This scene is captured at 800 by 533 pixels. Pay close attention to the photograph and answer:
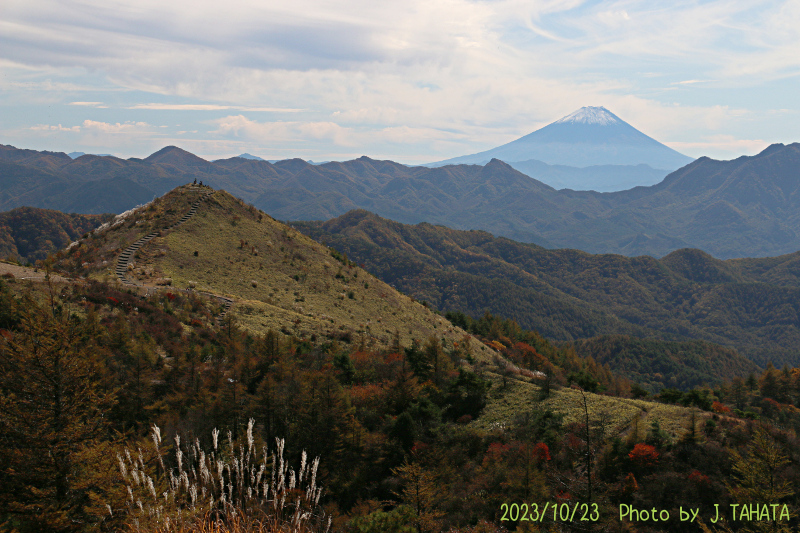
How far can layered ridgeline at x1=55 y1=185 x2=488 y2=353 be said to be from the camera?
154ft

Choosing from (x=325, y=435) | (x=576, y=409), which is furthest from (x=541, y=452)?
(x=325, y=435)

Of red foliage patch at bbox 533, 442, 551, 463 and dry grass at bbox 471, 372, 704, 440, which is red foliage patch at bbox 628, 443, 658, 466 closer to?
dry grass at bbox 471, 372, 704, 440

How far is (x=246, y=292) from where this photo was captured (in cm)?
5219

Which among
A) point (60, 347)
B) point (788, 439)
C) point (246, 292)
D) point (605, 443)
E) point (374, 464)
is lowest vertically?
point (374, 464)

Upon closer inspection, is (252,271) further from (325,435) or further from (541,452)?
(541,452)

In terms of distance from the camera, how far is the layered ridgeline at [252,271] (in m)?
46.8

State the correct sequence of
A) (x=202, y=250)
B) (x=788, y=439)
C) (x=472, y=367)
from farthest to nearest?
(x=202, y=250)
(x=472, y=367)
(x=788, y=439)

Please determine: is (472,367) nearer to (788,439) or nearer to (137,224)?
(788,439)

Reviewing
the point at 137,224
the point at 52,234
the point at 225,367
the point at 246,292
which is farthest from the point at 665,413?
the point at 52,234

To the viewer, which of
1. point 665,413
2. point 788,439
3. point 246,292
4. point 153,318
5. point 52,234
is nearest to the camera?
point 788,439

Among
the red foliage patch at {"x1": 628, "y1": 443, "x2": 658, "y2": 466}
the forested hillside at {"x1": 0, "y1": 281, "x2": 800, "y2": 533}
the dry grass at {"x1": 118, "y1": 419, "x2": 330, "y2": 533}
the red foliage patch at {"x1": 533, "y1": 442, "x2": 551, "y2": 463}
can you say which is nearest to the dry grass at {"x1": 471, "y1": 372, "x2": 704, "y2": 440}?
the forested hillside at {"x1": 0, "y1": 281, "x2": 800, "y2": 533}

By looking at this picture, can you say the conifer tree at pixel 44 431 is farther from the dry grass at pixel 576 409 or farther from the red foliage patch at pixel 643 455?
the dry grass at pixel 576 409

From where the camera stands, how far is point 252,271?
57.5 metres

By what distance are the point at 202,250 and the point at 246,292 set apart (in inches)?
450
